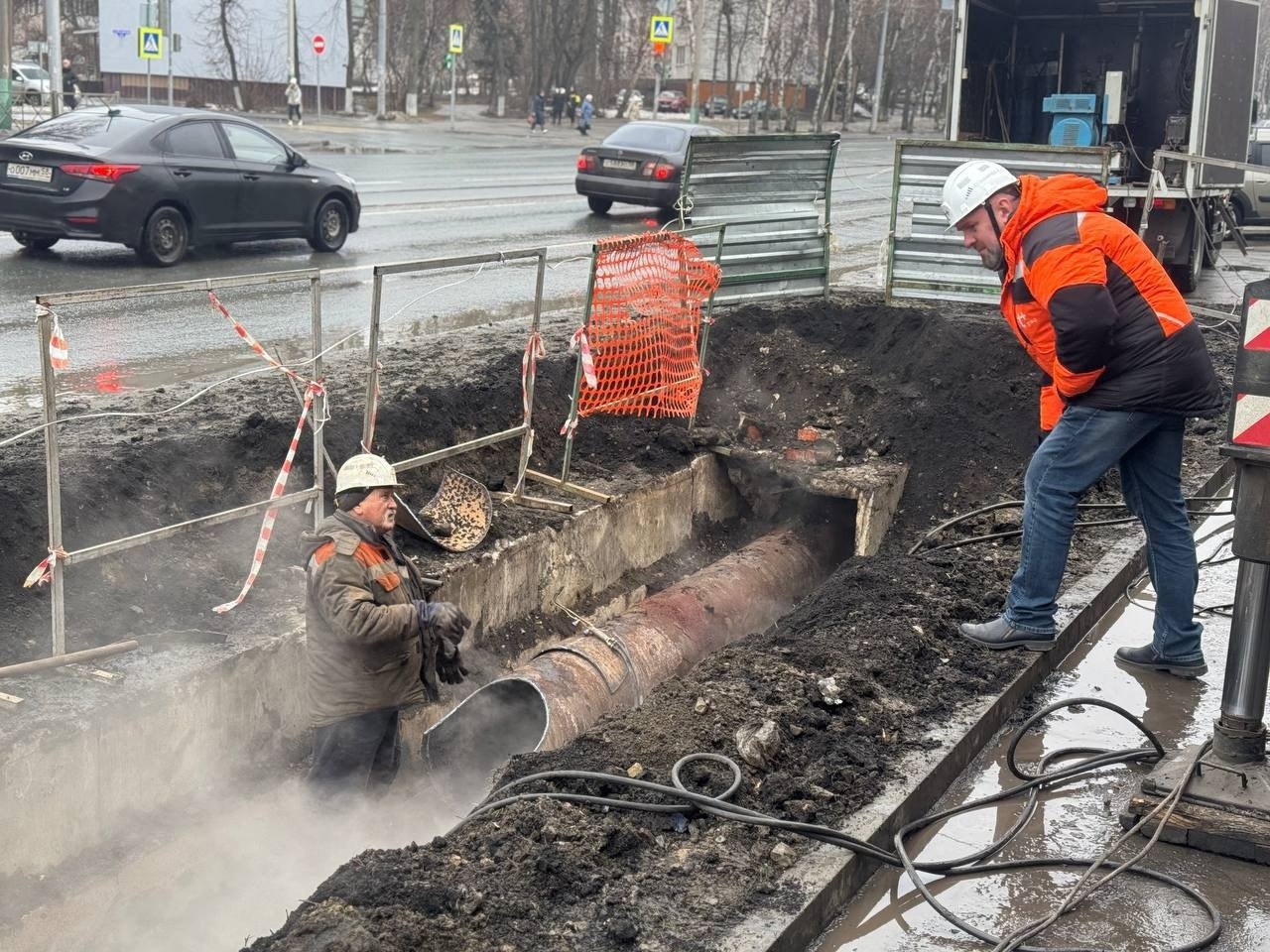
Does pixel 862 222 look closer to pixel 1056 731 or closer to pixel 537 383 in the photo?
pixel 537 383

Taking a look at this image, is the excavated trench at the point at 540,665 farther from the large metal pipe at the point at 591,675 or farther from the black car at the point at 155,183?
the black car at the point at 155,183

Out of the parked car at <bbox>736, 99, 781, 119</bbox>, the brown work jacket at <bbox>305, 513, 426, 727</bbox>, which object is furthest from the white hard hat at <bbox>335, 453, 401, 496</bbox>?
the parked car at <bbox>736, 99, 781, 119</bbox>

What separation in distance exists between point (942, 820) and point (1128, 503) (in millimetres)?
1810

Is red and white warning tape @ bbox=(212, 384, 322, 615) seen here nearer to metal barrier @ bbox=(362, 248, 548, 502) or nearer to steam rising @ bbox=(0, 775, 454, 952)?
metal barrier @ bbox=(362, 248, 548, 502)

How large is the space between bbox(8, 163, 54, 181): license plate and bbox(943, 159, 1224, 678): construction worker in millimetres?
11505

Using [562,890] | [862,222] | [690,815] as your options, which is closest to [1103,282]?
[690,815]

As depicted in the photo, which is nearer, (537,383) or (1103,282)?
(1103,282)

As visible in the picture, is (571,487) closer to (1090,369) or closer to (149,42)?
(1090,369)

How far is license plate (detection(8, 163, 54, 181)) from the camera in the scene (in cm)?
1406

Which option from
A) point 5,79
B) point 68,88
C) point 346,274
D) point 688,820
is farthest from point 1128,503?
point 68,88

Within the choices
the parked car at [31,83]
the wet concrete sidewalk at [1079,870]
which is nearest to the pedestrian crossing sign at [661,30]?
the parked car at [31,83]

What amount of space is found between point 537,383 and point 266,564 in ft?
10.1

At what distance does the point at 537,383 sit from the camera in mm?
9359

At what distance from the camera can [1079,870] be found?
165 inches
